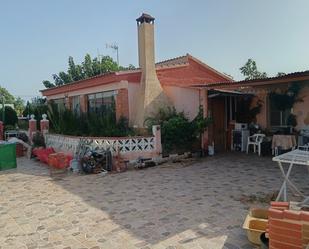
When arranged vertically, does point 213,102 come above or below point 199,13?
below

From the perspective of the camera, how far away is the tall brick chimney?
1386cm

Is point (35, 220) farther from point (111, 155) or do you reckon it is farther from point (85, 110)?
point (85, 110)

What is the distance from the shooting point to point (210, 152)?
13680 millimetres

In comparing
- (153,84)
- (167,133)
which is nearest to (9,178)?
(167,133)

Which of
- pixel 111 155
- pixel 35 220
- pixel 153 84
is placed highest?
pixel 153 84

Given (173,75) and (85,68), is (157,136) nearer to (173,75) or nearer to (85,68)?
(173,75)

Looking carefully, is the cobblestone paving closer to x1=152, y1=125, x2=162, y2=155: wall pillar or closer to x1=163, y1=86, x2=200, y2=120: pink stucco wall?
x1=152, y1=125, x2=162, y2=155: wall pillar

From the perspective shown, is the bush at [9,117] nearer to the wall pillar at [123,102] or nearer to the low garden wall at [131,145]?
the wall pillar at [123,102]

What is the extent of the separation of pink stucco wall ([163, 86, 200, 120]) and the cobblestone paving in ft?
11.8

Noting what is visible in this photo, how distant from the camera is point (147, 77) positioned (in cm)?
1429

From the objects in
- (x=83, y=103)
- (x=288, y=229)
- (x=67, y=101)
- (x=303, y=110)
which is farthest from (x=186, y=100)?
(x=288, y=229)

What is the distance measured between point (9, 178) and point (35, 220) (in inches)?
198

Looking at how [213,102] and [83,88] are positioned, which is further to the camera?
[83,88]

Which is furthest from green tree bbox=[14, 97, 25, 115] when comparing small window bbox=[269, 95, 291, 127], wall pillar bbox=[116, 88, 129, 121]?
small window bbox=[269, 95, 291, 127]
